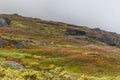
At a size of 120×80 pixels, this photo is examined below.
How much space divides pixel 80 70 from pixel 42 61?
8075 mm

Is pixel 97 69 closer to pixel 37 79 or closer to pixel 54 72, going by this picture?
pixel 54 72

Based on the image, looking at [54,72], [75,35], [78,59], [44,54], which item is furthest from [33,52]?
[75,35]

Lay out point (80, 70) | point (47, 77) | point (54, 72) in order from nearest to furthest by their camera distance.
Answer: point (47, 77)
point (54, 72)
point (80, 70)

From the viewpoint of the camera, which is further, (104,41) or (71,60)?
(104,41)

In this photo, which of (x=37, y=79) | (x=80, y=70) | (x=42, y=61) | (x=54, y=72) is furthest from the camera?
(x=42, y=61)

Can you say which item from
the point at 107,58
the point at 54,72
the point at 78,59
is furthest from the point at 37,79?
the point at 107,58

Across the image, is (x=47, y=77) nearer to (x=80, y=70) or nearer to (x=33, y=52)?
(x=80, y=70)

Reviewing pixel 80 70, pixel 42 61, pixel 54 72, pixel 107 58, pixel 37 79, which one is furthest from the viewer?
pixel 107 58

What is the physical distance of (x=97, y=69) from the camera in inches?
2363

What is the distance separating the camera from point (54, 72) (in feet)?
85.0

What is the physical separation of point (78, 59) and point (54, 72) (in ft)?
136

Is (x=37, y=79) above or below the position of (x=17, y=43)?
above

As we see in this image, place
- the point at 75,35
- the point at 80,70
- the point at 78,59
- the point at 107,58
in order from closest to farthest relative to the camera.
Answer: the point at 80,70, the point at 78,59, the point at 107,58, the point at 75,35

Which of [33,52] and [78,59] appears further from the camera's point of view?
[33,52]
